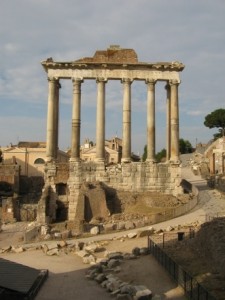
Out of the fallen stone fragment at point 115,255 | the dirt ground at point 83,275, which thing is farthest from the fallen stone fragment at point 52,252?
the fallen stone fragment at point 115,255

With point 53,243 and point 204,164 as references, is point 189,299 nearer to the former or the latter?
point 53,243

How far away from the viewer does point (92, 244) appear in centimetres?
2380

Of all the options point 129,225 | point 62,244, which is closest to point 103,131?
point 129,225

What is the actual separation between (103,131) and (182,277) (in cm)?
2052

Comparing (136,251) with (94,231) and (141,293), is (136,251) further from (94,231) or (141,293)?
(141,293)

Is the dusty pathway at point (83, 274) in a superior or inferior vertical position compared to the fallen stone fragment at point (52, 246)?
inferior

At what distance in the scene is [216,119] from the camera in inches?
3027

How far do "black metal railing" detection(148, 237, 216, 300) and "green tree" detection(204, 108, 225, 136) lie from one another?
5867 cm

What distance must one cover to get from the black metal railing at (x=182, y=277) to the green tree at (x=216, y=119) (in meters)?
58.7

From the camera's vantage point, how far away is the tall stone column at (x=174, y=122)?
113ft

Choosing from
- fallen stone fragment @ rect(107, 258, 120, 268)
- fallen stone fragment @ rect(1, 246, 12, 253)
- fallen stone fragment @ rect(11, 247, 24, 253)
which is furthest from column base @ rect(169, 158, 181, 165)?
fallen stone fragment @ rect(107, 258, 120, 268)

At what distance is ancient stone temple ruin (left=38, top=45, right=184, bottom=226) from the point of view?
111ft

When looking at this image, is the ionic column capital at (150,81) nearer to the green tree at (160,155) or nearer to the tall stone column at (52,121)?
the tall stone column at (52,121)

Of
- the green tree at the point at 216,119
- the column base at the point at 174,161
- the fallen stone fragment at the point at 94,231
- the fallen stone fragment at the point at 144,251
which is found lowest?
the fallen stone fragment at the point at 144,251
